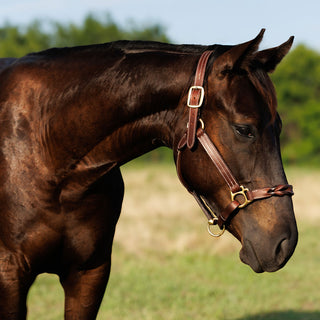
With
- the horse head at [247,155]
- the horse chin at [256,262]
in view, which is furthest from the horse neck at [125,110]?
the horse chin at [256,262]

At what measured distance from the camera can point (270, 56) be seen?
2.45m

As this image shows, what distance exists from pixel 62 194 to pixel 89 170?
19 centimetres

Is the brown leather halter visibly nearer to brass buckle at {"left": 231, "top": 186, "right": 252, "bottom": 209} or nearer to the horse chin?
brass buckle at {"left": 231, "top": 186, "right": 252, "bottom": 209}

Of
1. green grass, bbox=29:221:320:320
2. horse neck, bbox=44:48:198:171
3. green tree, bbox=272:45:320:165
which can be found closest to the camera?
horse neck, bbox=44:48:198:171

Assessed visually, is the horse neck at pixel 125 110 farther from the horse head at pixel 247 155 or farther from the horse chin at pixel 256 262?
the horse chin at pixel 256 262

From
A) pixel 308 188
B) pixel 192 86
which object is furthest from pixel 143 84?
pixel 308 188

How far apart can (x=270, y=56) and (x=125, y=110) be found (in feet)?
2.50

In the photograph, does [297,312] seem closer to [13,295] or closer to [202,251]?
[202,251]

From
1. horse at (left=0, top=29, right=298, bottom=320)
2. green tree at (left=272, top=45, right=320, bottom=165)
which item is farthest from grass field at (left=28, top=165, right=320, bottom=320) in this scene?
green tree at (left=272, top=45, right=320, bottom=165)

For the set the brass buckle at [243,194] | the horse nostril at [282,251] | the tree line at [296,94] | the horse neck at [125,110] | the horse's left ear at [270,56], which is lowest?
the tree line at [296,94]

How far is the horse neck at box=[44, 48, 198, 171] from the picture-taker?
8.43 ft

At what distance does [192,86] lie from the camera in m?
2.47

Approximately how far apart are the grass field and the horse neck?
2.83 metres

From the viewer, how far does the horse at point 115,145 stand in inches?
92.9
